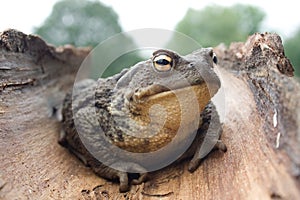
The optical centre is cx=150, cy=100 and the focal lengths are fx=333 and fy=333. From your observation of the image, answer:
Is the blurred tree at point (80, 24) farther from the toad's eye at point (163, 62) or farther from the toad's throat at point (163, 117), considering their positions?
the toad's eye at point (163, 62)

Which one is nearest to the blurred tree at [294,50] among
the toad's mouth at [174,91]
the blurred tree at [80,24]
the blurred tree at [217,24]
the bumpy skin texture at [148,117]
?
the blurred tree at [217,24]

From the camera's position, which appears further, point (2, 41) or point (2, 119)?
point (2, 41)

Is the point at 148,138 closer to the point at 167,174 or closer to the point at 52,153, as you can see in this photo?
the point at 167,174

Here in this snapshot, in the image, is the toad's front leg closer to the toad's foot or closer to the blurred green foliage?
the toad's foot

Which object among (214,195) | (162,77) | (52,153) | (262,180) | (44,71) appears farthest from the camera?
(44,71)

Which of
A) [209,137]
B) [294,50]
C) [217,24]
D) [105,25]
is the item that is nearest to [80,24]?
[105,25]

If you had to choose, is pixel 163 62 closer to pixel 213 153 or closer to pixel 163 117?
pixel 163 117

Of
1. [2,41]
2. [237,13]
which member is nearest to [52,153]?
[2,41]
